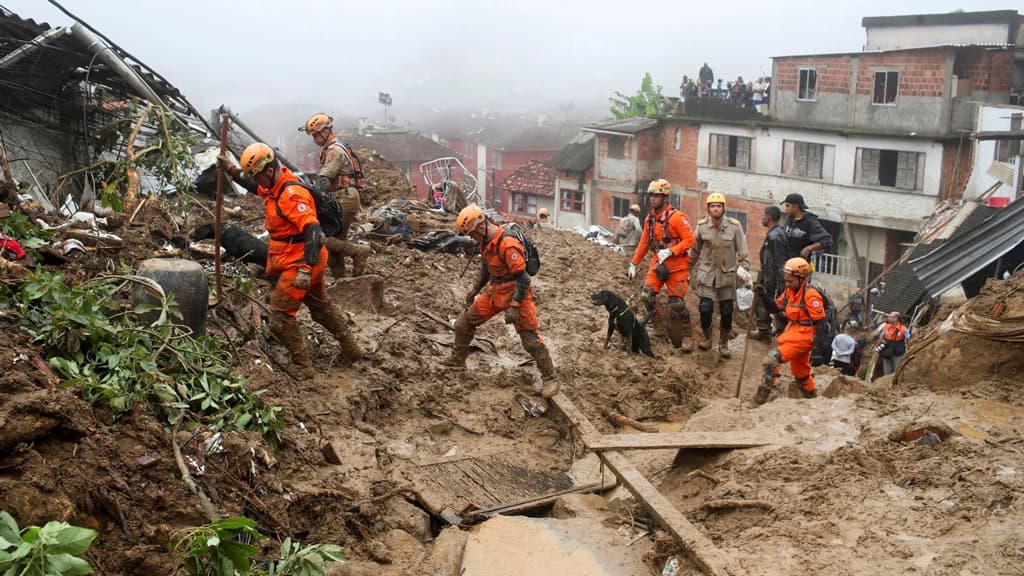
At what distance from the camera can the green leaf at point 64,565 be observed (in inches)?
118

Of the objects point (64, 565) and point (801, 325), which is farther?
point (801, 325)

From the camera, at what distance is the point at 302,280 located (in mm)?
7000

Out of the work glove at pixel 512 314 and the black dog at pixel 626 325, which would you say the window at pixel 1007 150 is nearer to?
the black dog at pixel 626 325

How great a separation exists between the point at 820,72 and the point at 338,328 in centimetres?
2768

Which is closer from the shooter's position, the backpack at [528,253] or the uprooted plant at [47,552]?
the uprooted plant at [47,552]

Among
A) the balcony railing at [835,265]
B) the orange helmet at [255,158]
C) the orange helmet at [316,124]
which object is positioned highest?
the orange helmet at [316,124]

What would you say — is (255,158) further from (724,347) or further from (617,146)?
(617,146)

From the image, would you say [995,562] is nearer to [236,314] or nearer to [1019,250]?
[236,314]

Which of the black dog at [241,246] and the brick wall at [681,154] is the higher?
the black dog at [241,246]

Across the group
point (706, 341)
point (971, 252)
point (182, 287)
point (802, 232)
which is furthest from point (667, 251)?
point (182, 287)

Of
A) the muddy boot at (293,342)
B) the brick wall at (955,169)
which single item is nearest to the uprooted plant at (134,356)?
the muddy boot at (293,342)

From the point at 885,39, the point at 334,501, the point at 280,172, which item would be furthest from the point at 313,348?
the point at 885,39

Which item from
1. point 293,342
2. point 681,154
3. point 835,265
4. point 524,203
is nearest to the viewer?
point 293,342

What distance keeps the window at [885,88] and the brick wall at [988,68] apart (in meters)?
1.97
